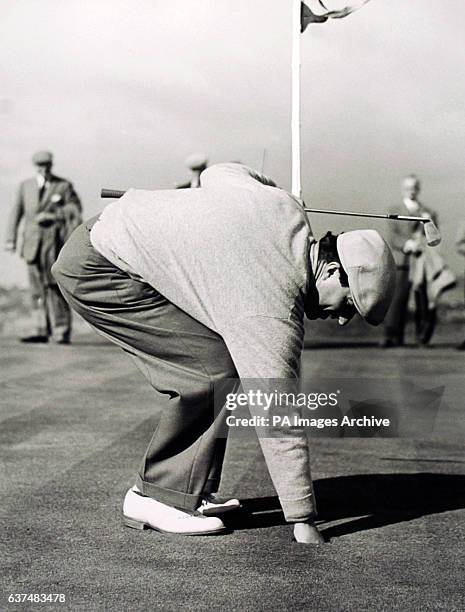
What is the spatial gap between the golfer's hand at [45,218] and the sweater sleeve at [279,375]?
34.0 ft

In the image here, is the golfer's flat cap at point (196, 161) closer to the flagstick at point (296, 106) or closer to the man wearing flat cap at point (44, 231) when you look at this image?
the flagstick at point (296, 106)

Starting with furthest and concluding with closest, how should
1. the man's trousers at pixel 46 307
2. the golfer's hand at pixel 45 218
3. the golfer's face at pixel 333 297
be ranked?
the golfer's hand at pixel 45 218
the man's trousers at pixel 46 307
the golfer's face at pixel 333 297

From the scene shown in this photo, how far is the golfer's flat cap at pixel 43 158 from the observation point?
1387 centimetres

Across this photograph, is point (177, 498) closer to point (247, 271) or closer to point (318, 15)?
point (247, 271)

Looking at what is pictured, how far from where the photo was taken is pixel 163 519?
14.3ft

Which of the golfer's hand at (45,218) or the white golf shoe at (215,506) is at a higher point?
the white golf shoe at (215,506)

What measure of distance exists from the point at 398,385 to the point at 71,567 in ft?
19.1

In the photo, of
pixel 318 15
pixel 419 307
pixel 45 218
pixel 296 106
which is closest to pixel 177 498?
pixel 296 106

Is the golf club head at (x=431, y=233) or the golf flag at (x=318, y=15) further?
the golf flag at (x=318, y=15)

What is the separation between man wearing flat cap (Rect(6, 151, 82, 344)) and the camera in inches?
547

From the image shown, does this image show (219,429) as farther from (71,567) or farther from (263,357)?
(71,567)

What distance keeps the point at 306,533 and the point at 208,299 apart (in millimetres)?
866

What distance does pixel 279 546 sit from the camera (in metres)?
4.14

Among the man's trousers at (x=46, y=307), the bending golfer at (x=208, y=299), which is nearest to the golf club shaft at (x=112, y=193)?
the bending golfer at (x=208, y=299)
